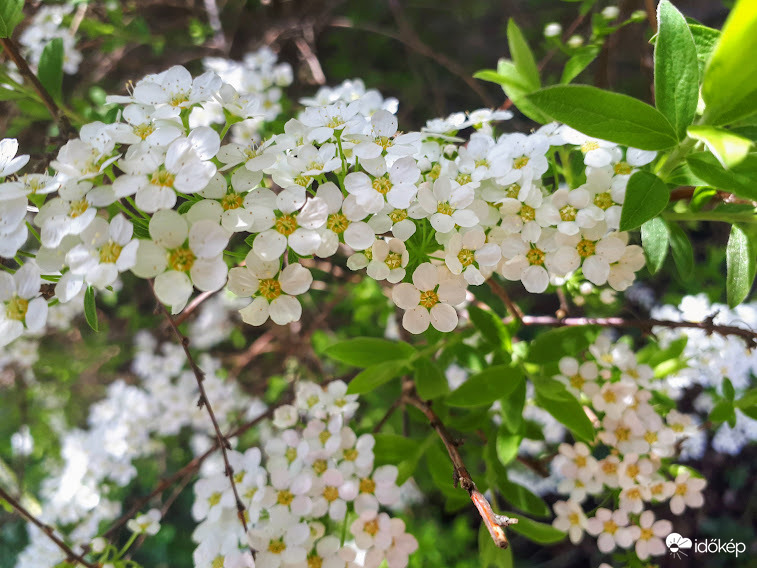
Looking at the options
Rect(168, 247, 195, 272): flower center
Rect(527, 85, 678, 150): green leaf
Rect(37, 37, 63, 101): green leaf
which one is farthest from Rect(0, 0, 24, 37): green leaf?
Rect(527, 85, 678, 150): green leaf

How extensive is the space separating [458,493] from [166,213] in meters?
0.78

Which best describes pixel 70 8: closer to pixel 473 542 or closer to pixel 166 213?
pixel 166 213

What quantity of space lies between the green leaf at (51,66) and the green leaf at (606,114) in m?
1.07

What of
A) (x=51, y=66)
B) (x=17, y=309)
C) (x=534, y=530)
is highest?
(x=51, y=66)

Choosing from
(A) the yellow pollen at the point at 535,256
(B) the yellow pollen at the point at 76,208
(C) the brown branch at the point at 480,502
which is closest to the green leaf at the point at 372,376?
(C) the brown branch at the point at 480,502

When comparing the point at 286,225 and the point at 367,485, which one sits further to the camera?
the point at 367,485

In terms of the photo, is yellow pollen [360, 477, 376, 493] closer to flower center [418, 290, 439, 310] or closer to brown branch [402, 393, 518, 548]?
brown branch [402, 393, 518, 548]

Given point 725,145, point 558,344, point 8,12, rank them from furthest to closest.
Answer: point 558,344
point 8,12
point 725,145

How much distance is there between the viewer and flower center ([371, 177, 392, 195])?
2.47ft

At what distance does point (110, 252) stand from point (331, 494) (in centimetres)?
64

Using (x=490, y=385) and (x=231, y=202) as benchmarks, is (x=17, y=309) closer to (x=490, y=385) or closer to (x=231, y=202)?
(x=231, y=202)

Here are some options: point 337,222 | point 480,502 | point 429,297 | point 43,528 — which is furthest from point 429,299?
point 43,528

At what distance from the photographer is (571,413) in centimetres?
99

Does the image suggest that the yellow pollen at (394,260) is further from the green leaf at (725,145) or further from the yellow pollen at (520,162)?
the green leaf at (725,145)
